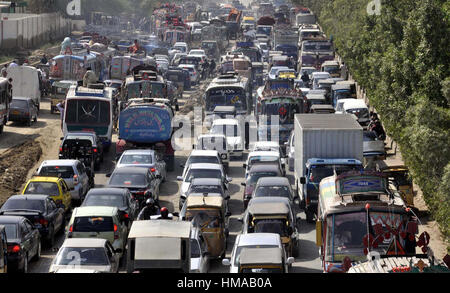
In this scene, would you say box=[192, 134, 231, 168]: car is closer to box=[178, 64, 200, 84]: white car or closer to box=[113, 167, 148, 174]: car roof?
box=[113, 167, 148, 174]: car roof

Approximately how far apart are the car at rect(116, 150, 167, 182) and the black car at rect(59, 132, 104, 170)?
1.66 metres

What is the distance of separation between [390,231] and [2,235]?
8.10m

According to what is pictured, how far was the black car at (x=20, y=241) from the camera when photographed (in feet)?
75.0

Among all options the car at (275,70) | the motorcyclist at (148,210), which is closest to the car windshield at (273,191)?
the motorcyclist at (148,210)

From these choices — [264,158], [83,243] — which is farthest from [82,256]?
[264,158]

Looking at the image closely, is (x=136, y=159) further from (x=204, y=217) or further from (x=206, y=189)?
(x=204, y=217)

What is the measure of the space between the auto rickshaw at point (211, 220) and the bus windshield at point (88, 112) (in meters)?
15.7

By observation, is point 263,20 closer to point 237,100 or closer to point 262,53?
point 262,53

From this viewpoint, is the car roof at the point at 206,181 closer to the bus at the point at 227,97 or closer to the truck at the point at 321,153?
the truck at the point at 321,153

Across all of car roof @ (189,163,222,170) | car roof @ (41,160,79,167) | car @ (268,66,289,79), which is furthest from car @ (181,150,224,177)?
car @ (268,66,289,79)

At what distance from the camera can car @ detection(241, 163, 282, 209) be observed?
31703 mm

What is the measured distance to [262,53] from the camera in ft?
291

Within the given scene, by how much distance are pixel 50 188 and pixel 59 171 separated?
2.62 metres

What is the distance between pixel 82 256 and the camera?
21234 mm
